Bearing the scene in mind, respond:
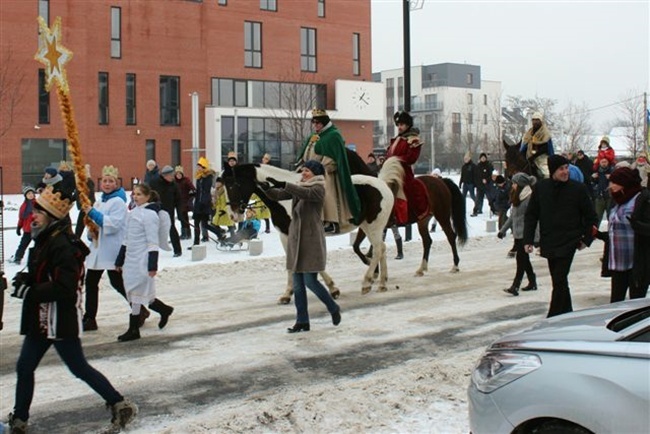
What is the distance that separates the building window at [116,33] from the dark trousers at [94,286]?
4046cm

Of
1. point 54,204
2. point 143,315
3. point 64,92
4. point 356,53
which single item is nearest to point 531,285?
point 143,315

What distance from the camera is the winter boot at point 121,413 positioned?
5996 millimetres

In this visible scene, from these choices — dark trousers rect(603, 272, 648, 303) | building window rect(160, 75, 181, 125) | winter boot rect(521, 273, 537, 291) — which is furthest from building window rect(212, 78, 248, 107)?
dark trousers rect(603, 272, 648, 303)

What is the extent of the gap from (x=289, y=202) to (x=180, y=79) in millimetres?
40906

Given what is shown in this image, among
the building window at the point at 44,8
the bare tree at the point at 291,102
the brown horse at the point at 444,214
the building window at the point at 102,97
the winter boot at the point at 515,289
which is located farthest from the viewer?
the bare tree at the point at 291,102

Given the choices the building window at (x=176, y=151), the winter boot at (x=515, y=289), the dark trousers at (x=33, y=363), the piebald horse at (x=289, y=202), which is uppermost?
the building window at (x=176, y=151)

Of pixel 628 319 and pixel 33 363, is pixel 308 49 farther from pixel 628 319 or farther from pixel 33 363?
pixel 628 319

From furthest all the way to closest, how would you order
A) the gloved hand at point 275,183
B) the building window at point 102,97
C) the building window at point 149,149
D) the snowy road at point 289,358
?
1. the building window at point 149,149
2. the building window at point 102,97
3. the gloved hand at point 275,183
4. the snowy road at point 289,358

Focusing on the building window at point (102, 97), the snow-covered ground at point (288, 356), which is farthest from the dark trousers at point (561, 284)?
the building window at point (102, 97)

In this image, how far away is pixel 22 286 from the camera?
5.68 meters

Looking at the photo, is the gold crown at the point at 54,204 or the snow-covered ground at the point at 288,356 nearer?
the gold crown at the point at 54,204

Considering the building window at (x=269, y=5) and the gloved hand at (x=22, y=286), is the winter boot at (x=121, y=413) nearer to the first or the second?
the gloved hand at (x=22, y=286)

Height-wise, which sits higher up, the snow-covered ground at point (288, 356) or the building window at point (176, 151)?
the building window at point (176, 151)

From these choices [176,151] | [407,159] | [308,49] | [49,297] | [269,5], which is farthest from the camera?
[308,49]
